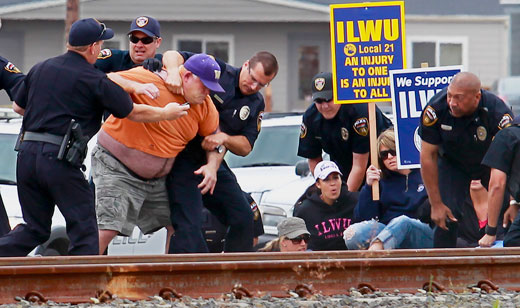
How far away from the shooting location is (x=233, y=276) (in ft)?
19.6

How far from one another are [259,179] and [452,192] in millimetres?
2708

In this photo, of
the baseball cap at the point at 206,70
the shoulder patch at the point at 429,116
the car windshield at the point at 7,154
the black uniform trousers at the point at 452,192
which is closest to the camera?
the baseball cap at the point at 206,70

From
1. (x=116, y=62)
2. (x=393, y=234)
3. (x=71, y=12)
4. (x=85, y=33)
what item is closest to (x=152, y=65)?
(x=116, y=62)

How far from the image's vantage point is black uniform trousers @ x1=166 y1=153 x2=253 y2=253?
7.63 meters

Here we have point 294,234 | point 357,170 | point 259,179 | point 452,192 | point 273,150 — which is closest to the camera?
point 294,234

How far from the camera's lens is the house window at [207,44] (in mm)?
27531

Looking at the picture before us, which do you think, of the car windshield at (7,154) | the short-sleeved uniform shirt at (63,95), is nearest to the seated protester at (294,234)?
the short-sleeved uniform shirt at (63,95)

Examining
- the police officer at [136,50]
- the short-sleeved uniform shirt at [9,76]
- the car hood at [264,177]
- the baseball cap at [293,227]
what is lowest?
the baseball cap at [293,227]

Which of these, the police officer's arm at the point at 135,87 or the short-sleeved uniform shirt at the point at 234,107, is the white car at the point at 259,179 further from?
the police officer's arm at the point at 135,87

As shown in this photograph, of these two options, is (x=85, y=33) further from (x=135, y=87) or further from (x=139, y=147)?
(x=139, y=147)

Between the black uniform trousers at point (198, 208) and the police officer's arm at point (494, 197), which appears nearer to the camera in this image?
the black uniform trousers at point (198, 208)

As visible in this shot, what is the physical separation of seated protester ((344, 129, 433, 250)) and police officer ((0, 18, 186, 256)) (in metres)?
2.33

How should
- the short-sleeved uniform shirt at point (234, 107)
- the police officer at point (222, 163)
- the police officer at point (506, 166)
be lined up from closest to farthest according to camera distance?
the police officer at point (222, 163) → the police officer at point (506, 166) → the short-sleeved uniform shirt at point (234, 107)

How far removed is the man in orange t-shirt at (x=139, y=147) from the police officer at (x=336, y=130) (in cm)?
215
